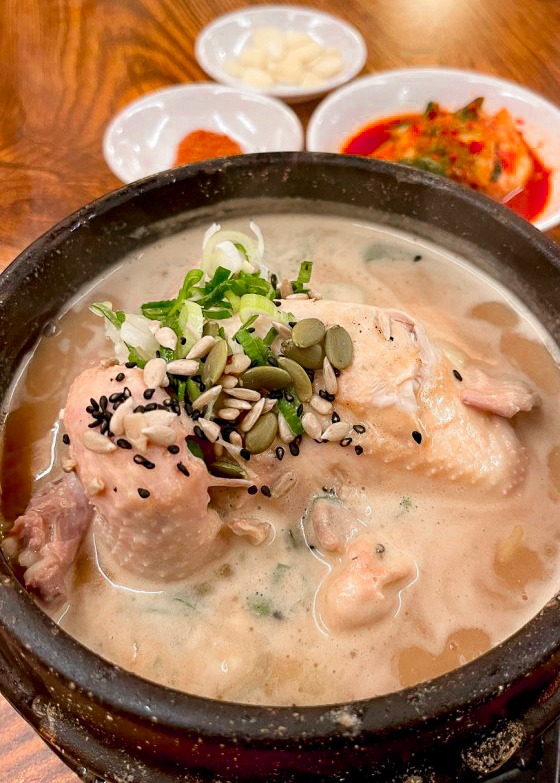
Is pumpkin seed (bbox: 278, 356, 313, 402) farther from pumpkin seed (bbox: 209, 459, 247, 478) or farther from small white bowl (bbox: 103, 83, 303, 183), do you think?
small white bowl (bbox: 103, 83, 303, 183)

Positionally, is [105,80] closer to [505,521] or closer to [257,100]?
[257,100]

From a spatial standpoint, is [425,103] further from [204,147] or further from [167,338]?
[167,338]

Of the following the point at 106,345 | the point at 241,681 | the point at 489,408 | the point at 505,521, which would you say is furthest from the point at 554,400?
the point at 106,345

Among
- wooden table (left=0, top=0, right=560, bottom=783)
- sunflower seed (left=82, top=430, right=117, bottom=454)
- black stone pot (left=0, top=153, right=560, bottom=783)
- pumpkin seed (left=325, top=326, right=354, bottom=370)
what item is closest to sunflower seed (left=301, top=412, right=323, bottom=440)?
pumpkin seed (left=325, top=326, right=354, bottom=370)

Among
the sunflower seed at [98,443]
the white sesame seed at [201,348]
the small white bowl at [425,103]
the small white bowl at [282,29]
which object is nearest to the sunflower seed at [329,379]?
the white sesame seed at [201,348]

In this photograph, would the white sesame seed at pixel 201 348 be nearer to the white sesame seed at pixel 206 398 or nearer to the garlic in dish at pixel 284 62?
the white sesame seed at pixel 206 398
